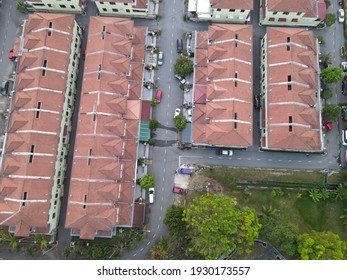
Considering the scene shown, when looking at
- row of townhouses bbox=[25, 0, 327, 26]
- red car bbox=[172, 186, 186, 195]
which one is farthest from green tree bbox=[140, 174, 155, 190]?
row of townhouses bbox=[25, 0, 327, 26]

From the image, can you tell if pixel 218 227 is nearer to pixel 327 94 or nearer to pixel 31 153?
pixel 327 94

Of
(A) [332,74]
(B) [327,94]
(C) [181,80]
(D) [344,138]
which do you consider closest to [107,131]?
(C) [181,80]

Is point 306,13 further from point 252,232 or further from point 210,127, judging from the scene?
point 252,232

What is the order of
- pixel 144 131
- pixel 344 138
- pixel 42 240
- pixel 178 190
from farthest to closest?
1. pixel 344 138
2. pixel 144 131
3. pixel 178 190
4. pixel 42 240

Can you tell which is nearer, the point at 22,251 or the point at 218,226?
the point at 218,226

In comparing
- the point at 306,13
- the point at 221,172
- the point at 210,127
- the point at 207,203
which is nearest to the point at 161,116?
the point at 210,127

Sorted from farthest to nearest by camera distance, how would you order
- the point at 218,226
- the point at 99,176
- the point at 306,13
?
the point at 306,13
the point at 99,176
the point at 218,226

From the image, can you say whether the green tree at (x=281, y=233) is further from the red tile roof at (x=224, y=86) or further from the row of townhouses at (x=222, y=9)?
the row of townhouses at (x=222, y=9)

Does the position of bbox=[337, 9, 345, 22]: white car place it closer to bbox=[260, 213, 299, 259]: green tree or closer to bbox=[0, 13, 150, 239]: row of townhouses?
bbox=[0, 13, 150, 239]: row of townhouses
